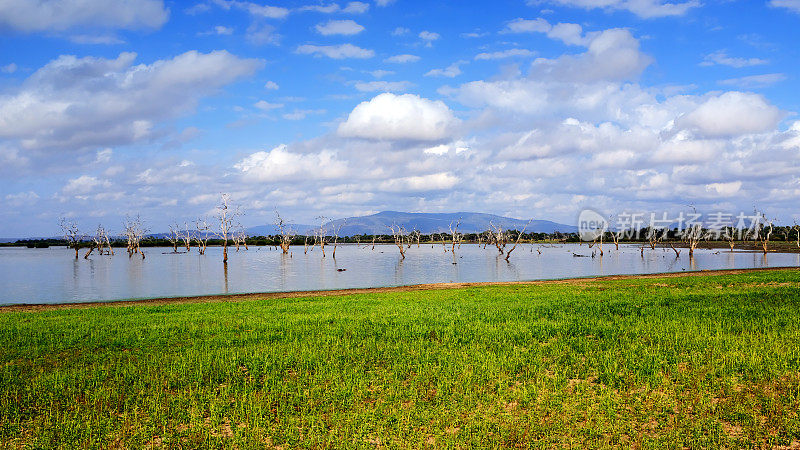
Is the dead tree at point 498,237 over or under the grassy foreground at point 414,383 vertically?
over

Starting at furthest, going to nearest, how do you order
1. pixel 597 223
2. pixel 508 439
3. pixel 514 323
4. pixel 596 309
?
pixel 597 223, pixel 596 309, pixel 514 323, pixel 508 439

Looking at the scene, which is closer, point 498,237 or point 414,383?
point 414,383

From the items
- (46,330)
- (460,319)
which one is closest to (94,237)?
(46,330)

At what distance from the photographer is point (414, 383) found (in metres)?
10.2

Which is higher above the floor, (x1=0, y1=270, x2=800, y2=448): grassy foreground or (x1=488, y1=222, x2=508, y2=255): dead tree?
(x1=488, y1=222, x2=508, y2=255): dead tree

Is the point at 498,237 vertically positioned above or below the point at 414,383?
above

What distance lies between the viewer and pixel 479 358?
39.0 feet

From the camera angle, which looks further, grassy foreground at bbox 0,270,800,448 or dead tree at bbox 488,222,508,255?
Answer: dead tree at bbox 488,222,508,255

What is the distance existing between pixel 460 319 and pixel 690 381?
28.1ft

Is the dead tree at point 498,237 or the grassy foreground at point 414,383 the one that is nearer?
the grassy foreground at point 414,383

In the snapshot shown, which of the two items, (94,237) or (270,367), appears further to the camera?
(94,237)

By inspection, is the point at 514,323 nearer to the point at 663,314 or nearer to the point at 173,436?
the point at 663,314

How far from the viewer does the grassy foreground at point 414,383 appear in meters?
7.93

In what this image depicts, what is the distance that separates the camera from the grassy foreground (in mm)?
7926
